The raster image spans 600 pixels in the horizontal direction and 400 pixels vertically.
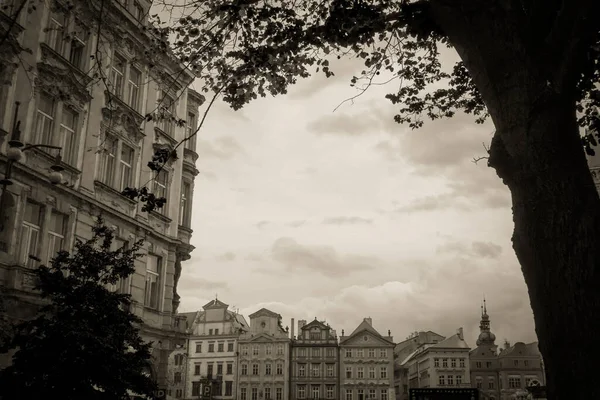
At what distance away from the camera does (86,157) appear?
912 inches

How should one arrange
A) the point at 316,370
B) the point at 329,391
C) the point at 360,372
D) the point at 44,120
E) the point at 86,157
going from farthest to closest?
1. the point at 360,372
2. the point at 316,370
3. the point at 329,391
4. the point at 86,157
5. the point at 44,120

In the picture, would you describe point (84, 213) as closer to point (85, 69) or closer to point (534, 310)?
point (85, 69)

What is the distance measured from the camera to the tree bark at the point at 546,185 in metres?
4.71

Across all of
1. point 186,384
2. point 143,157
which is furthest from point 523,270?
point 186,384

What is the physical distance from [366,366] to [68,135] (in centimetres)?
7381

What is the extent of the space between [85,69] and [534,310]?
2141cm

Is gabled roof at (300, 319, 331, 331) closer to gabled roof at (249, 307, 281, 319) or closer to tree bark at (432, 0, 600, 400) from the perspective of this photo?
gabled roof at (249, 307, 281, 319)

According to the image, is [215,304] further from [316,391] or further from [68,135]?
[68,135]

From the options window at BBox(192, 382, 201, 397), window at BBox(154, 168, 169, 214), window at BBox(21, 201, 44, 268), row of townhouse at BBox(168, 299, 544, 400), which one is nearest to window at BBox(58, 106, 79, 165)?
window at BBox(21, 201, 44, 268)

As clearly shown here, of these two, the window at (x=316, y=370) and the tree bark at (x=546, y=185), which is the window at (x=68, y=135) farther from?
the window at (x=316, y=370)

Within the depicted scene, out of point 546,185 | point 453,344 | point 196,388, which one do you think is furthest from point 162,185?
point 453,344

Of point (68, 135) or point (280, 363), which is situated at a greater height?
point (68, 135)

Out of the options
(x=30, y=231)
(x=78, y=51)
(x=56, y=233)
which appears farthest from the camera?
(x=78, y=51)

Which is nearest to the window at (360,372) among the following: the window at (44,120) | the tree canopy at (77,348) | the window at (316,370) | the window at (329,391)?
the window at (329,391)
